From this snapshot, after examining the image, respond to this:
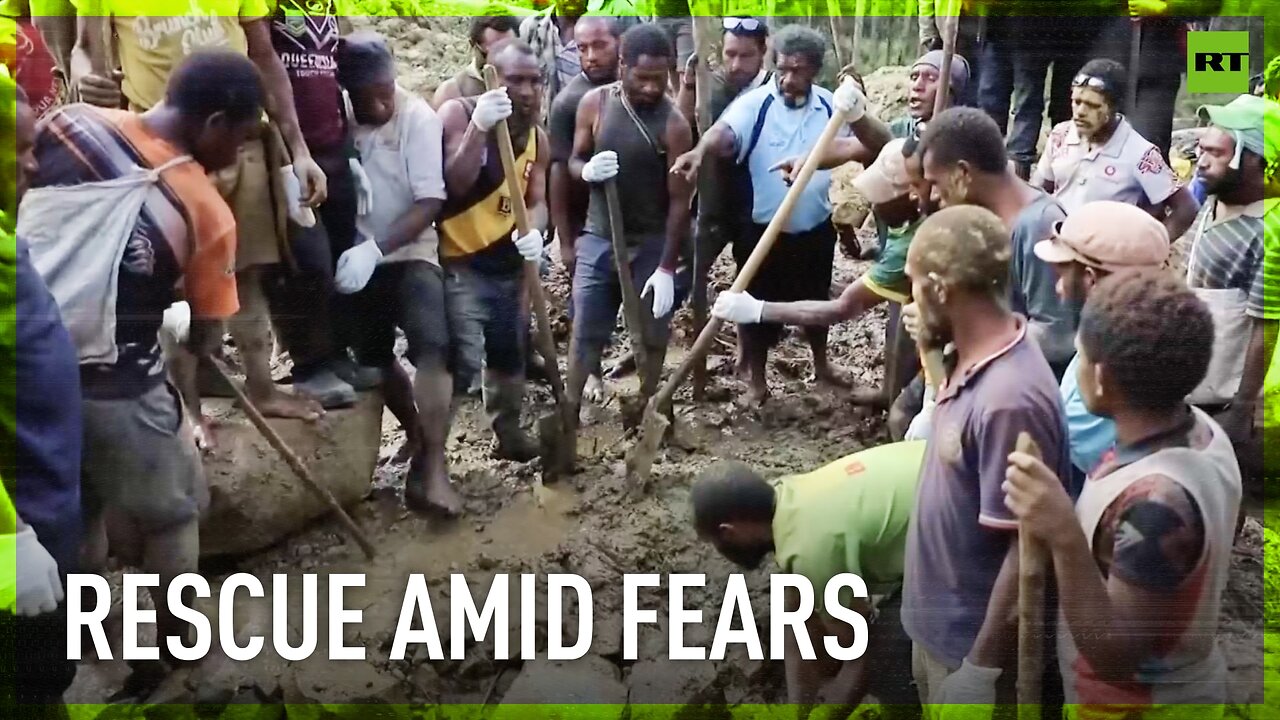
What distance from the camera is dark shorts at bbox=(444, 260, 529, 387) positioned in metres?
2.53

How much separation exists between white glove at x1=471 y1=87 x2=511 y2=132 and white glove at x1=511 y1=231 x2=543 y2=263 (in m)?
0.26

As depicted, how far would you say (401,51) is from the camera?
2.37 m

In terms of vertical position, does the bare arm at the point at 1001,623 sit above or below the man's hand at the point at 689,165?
below

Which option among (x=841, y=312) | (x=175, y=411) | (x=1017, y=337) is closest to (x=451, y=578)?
(x=175, y=411)

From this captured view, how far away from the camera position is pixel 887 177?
2.38m

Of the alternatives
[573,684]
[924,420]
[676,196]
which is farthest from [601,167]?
[573,684]

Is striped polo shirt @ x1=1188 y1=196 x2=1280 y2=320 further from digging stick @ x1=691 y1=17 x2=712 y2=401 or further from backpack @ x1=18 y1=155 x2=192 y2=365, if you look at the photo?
backpack @ x1=18 y1=155 x2=192 y2=365

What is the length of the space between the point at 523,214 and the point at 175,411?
0.85 m

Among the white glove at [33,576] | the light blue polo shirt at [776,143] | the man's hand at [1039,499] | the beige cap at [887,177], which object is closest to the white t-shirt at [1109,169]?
the beige cap at [887,177]

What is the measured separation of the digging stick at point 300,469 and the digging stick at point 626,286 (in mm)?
724

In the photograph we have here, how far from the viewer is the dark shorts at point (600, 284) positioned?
A: 263cm

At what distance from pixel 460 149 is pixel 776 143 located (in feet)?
2.38

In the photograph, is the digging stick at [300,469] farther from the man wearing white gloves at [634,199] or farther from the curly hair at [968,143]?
the curly hair at [968,143]

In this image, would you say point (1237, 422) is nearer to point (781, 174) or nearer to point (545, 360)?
point (781, 174)
